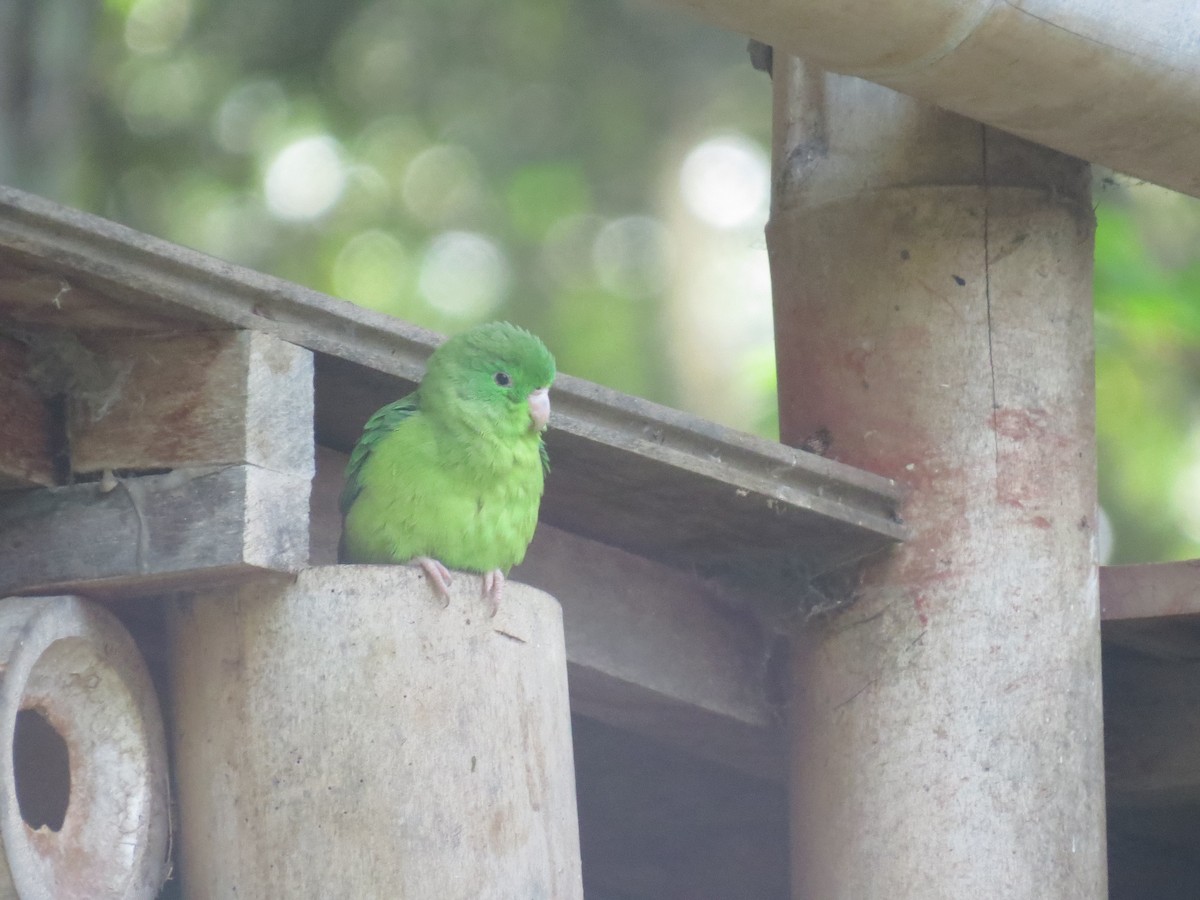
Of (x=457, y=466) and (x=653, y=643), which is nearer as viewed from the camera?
(x=457, y=466)

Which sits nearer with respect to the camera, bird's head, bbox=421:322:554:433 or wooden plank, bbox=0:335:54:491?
wooden plank, bbox=0:335:54:491

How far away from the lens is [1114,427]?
9203 mm

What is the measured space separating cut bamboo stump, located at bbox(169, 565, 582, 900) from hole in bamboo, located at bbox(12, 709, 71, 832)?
1.66 ft

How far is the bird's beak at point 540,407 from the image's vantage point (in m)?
3.79

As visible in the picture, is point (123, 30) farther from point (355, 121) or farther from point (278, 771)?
point (278, 771)

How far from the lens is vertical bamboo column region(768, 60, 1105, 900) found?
3.89 metres

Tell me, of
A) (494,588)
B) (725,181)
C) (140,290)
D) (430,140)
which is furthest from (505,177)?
(140,290)

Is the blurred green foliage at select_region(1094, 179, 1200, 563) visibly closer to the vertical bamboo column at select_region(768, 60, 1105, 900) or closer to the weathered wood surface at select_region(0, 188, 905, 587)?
the vertical bamboo column at select_region(768, 60, 1105, 900)

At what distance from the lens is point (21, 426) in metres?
3.45

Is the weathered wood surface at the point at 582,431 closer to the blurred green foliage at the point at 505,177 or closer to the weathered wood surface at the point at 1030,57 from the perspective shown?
the weathered wood surface at the point at 1030,57

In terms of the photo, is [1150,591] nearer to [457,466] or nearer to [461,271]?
[457,466]

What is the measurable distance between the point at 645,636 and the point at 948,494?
0.88 metres

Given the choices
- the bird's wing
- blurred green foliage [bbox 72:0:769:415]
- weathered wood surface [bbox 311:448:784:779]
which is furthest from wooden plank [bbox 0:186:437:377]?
blurred green foliage [bbox 72:0:769:415]

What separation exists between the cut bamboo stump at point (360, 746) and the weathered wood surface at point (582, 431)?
509mm
